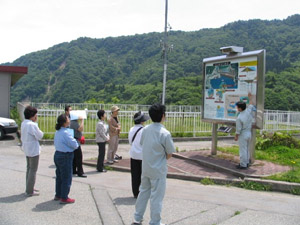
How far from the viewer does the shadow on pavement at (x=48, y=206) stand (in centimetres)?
533

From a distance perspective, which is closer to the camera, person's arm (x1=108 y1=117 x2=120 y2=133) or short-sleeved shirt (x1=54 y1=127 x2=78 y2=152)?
short-sleeved shirt (x1=54 y1=127 x2=78 y2=152)

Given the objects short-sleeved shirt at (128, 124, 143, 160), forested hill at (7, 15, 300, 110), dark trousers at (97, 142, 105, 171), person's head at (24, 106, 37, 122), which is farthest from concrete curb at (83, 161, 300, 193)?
forested hill at (7, 15, 300, 110)

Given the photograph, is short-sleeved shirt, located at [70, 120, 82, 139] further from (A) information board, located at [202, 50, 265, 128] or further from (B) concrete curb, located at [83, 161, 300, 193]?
(A) information board, located at [202, 50, 265, 128]

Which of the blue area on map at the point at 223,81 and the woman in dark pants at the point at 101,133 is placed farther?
the blue area on map at the point at 223,81

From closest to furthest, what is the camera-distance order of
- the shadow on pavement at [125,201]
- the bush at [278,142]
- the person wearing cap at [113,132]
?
the shadow on pavement at [125,201] → the person wearing cap at [113,132] → the bush at [278,142]

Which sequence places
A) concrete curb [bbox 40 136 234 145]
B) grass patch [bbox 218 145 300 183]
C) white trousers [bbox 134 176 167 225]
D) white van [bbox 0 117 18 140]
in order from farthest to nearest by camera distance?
white van [bbox 0 117 18 140], concrete curb [bbox 40 136 234 145], grass patch [bbox 218 145 300 183], white trousers [bbox 134 176 167 225]

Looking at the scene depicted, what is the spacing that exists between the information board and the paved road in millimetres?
2587

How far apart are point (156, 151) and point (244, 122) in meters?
4.18

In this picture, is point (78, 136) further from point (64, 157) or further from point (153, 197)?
point (153, 197)

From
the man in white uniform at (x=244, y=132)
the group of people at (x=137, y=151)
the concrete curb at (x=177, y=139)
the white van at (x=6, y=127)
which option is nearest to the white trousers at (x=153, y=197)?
the group of people at (x=137, y=151)

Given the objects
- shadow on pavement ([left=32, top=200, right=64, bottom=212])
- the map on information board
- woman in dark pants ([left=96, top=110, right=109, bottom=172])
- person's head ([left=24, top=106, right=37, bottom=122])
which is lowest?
shadow on pavement ([left=32, top=200, right=64, bottom=212])

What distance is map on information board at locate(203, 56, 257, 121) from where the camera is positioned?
8664 mm

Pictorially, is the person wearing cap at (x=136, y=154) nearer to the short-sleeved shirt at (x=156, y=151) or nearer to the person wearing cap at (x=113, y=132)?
the short-sleeved shirt at (x=156, y=151)

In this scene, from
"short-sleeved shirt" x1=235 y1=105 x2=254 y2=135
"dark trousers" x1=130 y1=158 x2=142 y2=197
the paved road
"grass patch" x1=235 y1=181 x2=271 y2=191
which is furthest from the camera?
"short-sleeved shirt" x1=235 y1=105 x2=254 y2=135
